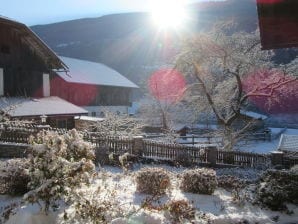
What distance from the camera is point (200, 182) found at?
1061 cm

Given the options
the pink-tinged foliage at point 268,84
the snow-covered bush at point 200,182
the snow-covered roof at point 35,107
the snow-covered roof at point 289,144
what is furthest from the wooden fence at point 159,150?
the snow-covered bush at point 200,182

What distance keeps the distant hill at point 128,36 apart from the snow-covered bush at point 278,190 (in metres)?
53.5

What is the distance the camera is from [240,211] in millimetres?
9367

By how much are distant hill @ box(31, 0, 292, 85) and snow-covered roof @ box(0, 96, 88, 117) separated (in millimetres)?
38961

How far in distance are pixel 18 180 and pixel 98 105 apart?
126 ft

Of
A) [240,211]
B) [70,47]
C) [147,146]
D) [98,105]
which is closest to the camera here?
[240,211]

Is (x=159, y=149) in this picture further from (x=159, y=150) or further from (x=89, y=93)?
(x=89, y=93)

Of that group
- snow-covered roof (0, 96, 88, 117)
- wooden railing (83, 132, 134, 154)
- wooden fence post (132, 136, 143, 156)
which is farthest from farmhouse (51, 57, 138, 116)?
wooden fence post (132, 136, 143, 156)

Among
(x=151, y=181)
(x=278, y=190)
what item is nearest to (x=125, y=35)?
Result: (x=151, y=181)

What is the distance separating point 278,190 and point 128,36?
106 meters

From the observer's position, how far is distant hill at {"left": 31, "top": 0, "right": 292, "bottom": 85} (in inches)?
3300

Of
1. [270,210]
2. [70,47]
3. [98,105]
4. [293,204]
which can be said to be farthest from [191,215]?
[70,47]

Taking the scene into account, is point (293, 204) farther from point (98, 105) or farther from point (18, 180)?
point (98, 105)

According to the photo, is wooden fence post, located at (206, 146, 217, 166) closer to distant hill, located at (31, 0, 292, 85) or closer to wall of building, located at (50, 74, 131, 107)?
wall of building, located at (50, 74, 131, 107)
